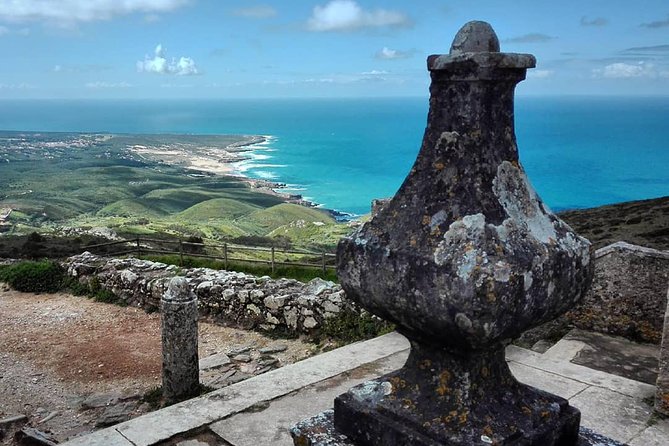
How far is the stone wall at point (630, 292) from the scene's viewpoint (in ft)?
22.2

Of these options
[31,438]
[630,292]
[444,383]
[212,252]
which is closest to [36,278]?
[212,252]

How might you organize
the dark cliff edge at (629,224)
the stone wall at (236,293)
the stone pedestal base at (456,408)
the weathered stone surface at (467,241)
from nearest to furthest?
the weathered stone surface at (467,241) → the stone pedestal base at (456,408) → the stone wall at (236,293) → the dark cliff edge at (629,224)

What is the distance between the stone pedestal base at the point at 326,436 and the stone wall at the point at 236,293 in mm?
6391

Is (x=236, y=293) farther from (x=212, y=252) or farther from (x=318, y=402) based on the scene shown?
(x=212, y=252)

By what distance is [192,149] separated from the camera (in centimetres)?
12456

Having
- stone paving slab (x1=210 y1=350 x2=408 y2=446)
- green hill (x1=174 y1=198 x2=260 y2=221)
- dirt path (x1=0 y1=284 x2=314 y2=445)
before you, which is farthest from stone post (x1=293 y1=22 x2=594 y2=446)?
green hill (x1=174 y1=198 x2=260 y2=221)

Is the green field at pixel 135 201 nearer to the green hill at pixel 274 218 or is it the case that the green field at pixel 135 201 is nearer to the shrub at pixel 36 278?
the green hill at pixel 274 218

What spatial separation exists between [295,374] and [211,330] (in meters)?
5.00

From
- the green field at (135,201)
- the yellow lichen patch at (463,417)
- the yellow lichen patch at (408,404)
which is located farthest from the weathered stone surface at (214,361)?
the green field at (135,201)

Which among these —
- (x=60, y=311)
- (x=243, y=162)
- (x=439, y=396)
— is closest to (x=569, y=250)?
(x=439, y=396)

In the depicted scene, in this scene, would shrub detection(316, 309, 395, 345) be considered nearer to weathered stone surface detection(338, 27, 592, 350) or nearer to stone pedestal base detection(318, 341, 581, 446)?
stone pedestal base detection(318, 341, 581, 446)

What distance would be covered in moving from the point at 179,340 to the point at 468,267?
5496 millimetres

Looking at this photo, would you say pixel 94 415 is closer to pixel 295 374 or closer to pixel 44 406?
pixel 44 406

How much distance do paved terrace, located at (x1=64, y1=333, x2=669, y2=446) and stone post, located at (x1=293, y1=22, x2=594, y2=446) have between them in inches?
91.6
